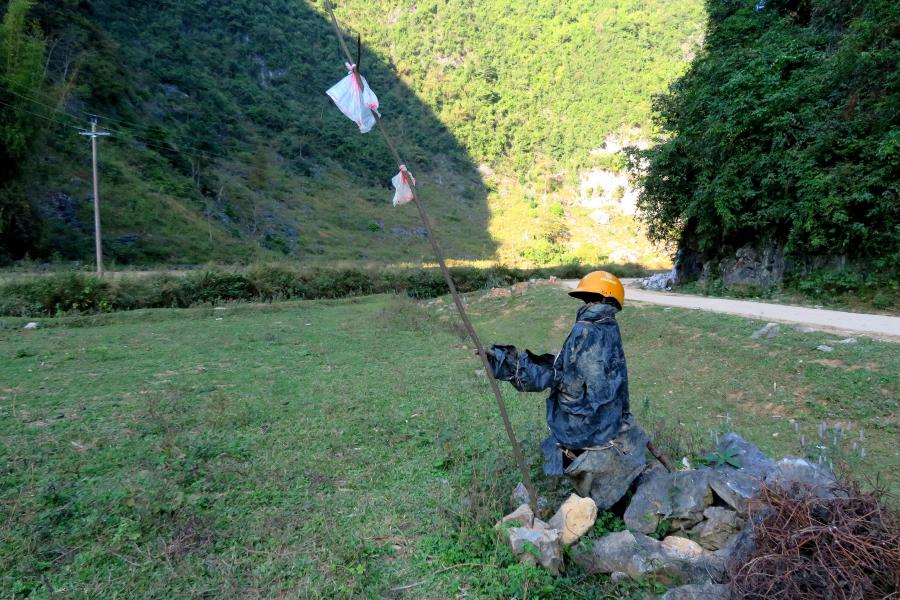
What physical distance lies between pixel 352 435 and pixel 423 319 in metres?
9.57

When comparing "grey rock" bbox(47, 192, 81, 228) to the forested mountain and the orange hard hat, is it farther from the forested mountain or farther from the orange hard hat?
the orange hard hat

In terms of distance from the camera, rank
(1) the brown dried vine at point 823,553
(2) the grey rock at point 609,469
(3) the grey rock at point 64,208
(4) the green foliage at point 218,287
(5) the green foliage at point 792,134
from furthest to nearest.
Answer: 1. (3) the grey rock at point 64,208
2. (4) the green foliage at point 218,287
3. (5) the green foliage at point 792,134
4. (2) the grey rock at point 609,469
5. (1) the brown dried vine at point 823,553

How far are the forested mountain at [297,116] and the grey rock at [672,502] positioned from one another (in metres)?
29.0

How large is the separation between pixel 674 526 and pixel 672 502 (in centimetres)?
14

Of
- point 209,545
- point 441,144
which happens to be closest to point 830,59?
point 209,545

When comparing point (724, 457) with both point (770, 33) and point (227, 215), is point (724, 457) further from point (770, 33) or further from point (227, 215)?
point (227, 215)

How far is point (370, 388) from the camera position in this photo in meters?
7.11

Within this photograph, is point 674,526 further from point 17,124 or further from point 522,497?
point 17,124

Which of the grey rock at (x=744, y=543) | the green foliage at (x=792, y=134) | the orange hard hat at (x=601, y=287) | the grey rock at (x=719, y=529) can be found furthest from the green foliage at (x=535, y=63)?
the grey rock at (x=744, y=543)

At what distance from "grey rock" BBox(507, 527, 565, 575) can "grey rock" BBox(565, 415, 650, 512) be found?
17.9 inches

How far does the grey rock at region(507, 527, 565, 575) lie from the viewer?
284 cm

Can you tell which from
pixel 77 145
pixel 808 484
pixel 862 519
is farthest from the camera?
pixel 77 145

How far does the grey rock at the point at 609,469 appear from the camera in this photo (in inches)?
125

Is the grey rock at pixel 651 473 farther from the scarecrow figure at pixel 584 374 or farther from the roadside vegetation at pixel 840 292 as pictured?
the roadside vegetation at pixel 840 292
